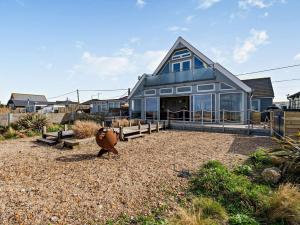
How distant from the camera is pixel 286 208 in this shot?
3.18 metres

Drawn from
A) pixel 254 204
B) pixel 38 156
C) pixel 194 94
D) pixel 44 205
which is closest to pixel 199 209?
pixel 254 204

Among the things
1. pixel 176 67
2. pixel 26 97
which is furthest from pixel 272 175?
pixel 26 97

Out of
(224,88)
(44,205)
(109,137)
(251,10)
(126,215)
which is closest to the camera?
(126,215)

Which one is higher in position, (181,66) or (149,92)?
(181,66)

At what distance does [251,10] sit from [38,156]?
14.0 metres

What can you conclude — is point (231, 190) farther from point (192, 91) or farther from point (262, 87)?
point (262, 87)

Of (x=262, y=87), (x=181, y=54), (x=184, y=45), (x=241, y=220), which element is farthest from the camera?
(x=262, y=87)

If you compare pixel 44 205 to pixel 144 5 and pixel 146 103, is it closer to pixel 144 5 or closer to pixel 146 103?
pixel 144 5

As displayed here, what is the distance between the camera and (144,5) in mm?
10688

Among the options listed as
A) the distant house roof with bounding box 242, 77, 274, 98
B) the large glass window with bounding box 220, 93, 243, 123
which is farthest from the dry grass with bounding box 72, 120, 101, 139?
the distant house roof with bounding box 242, 77, 274, 98

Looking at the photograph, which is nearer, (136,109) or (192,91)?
(192,91)

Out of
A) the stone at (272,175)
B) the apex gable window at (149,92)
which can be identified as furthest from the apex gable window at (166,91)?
the stone at (272,175)

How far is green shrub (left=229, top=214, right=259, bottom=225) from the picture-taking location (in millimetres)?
3021

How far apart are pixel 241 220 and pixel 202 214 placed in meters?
0.61
